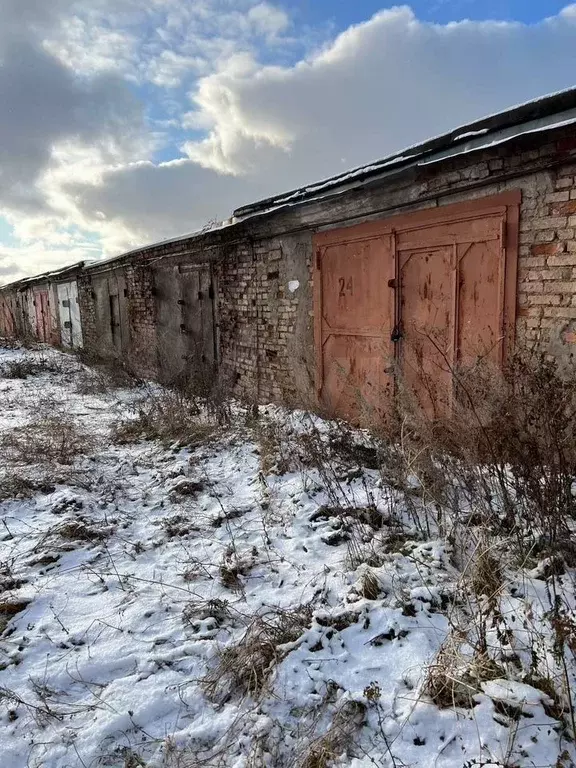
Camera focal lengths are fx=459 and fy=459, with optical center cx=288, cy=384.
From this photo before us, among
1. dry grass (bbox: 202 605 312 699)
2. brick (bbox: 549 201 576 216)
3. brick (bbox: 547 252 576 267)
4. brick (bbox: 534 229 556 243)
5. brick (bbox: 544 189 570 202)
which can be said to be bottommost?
dry grass (bbox: 202 605 312 699)

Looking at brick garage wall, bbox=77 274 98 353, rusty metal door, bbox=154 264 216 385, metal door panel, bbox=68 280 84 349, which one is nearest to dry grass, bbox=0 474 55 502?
rusty metal door, bbox=154 264 216 385

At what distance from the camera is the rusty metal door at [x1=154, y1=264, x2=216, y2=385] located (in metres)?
8.16

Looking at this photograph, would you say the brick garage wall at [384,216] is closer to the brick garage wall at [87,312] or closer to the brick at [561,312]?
the brick at [561,312]

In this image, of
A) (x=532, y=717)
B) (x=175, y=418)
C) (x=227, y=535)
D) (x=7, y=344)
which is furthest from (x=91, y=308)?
(x=532, y=717)

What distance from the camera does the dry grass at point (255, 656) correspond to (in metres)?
2.04

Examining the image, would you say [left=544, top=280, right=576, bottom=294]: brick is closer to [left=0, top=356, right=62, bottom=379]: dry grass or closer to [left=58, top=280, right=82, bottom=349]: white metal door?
[left=0, top=356, right=62, bottom=379]: dry grass

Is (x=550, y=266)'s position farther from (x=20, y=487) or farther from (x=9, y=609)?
(x=20, y=487)

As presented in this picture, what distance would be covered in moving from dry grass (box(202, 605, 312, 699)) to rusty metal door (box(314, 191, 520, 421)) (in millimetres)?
1675

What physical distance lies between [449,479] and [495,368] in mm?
776

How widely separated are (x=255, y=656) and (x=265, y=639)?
12 cm

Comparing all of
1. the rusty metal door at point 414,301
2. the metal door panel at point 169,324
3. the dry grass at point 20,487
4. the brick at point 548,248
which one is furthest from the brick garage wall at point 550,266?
the metal door panel at point 169,324

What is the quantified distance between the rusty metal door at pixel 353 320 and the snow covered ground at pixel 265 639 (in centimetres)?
166

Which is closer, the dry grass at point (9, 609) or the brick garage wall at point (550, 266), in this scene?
the dry grass at point (9, 609)

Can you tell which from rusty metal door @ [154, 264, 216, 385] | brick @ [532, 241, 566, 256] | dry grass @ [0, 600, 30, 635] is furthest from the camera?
rusty metal door @ [154, 264, 216, 385]
